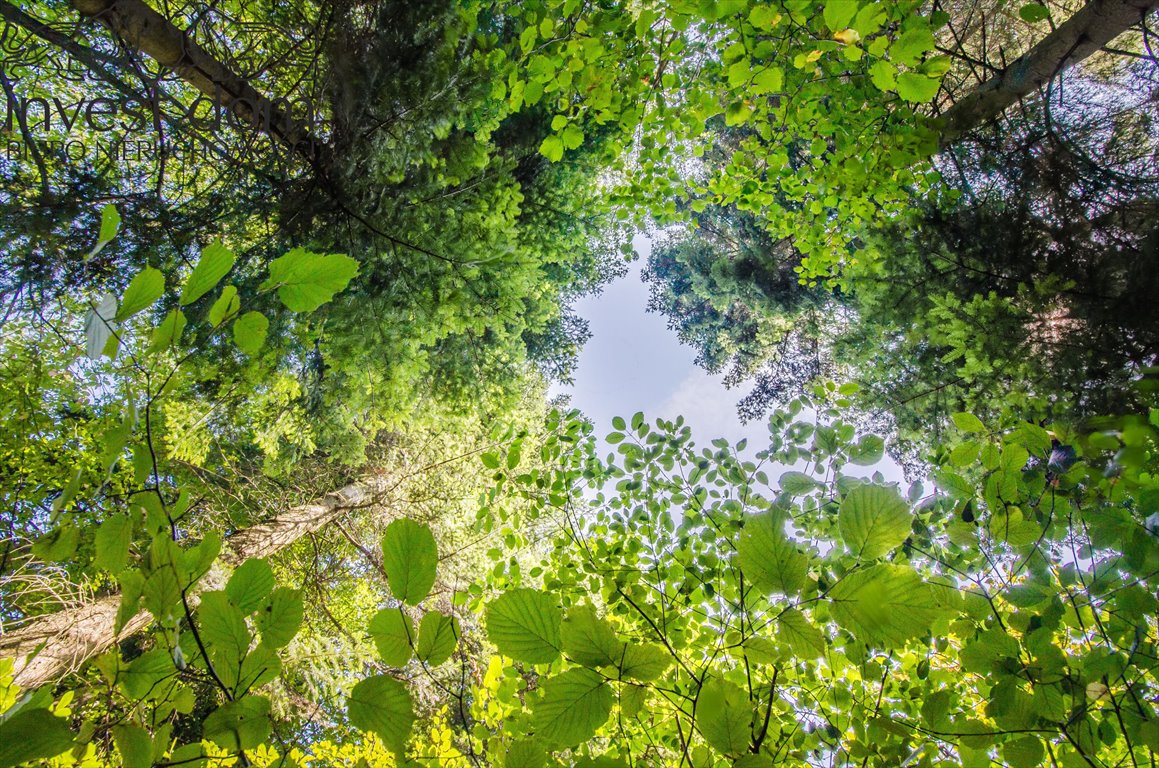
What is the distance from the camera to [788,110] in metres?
3.71

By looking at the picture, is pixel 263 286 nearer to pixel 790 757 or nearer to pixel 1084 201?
pixel 790 757

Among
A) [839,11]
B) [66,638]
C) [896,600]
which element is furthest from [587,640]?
[66,638]

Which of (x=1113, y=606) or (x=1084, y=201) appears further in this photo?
(x=1084, y=201)

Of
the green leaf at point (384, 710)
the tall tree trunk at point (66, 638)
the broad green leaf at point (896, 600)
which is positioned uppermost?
the broad green leaf at point (896, 600)

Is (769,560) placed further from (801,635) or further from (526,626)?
(526,626)

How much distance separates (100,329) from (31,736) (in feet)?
1.46

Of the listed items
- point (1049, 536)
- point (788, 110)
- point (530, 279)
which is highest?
point (788, 110)

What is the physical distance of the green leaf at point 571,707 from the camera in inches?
28.6

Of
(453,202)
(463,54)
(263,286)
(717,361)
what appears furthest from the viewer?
(717,361)

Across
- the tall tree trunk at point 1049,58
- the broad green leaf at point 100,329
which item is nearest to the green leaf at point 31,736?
the broad green leaf at point 100,329

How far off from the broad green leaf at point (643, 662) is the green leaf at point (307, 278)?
0.66 meters

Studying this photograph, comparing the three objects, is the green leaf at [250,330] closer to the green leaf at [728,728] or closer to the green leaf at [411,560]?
the green leaf at [411,560]

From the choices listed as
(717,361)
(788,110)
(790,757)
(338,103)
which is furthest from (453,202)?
(717,361)

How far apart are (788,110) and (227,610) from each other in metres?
4.33
